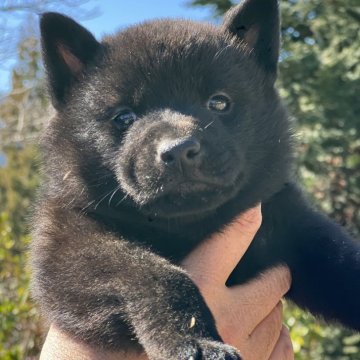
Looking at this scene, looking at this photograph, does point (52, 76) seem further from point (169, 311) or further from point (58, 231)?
point (169, 311)

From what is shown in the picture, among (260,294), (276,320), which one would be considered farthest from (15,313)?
(260,294)

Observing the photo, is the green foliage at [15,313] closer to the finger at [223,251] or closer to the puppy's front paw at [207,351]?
the finger at [223,251]

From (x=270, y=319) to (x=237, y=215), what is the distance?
0.51m

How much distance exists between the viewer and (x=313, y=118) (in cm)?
437

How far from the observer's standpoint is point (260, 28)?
251 centimetres

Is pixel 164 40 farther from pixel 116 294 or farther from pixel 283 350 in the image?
pixel 283 350

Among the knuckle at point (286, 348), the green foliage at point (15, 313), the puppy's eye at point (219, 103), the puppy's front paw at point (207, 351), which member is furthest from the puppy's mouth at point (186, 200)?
the green foliage at point (15, 313)

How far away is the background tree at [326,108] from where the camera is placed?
4.26m

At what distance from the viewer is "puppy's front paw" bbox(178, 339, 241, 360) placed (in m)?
1.63

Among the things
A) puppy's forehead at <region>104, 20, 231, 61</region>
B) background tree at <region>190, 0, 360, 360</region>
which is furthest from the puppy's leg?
background tree at <region>190, 0, 360, 360</region>

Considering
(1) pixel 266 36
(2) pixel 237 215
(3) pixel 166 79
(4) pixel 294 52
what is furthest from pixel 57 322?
(4) pixel 294 52

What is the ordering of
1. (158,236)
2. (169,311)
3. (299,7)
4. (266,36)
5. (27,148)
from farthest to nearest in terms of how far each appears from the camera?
(27,148) < (299,7) < (266,36) < (158,236) < (169,311)

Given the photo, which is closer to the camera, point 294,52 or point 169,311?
point 169,311

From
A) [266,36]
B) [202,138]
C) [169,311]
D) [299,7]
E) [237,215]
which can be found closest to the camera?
[169,311]
